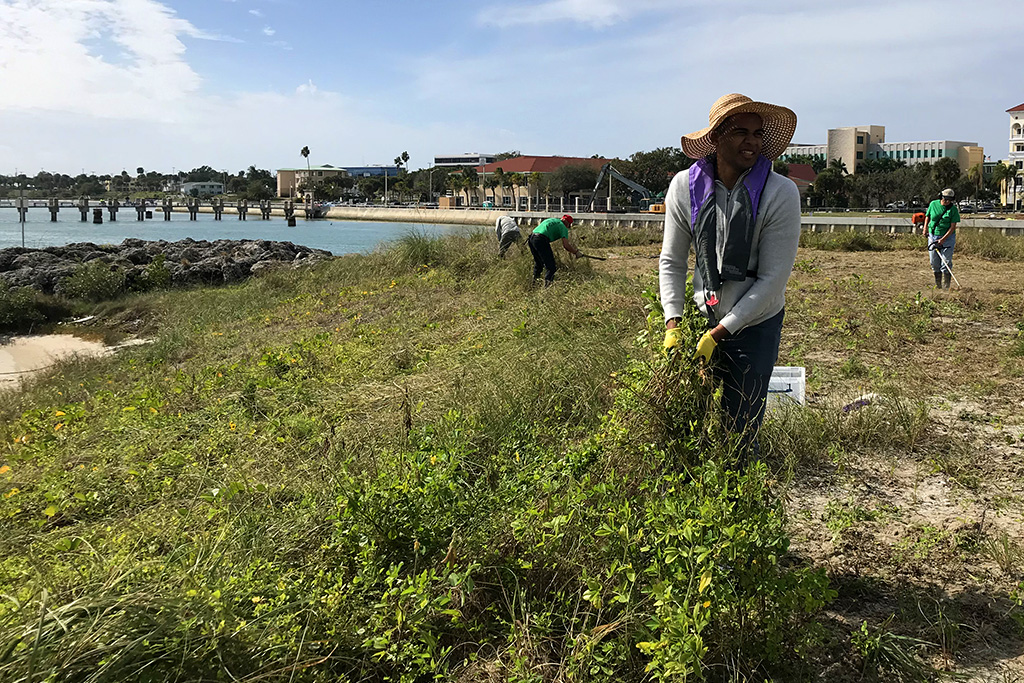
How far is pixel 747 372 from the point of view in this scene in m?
3.00

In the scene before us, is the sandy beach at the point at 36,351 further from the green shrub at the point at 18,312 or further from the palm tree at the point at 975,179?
the palm tree at the point at 975,179

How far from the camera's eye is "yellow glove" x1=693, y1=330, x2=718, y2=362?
2.91m

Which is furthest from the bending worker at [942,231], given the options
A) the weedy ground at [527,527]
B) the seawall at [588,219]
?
the seawall at [588,219]

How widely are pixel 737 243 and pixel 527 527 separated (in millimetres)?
1306

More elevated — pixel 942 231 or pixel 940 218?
pixel 940 218

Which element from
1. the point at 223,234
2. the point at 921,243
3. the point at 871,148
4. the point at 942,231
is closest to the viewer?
the point at 942,231

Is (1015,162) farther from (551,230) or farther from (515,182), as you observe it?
(551,230)

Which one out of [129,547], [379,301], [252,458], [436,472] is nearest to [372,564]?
[436,472]

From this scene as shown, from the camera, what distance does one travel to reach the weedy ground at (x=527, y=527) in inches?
91.7

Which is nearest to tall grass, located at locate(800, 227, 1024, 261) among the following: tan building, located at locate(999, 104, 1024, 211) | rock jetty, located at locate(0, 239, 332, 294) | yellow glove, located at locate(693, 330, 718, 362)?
rock jetty, located at locate(0, 239, 332, 294)

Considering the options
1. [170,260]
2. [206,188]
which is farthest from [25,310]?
[206,188]

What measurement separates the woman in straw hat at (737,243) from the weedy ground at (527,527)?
0.17 m

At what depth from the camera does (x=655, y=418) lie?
3.07 m

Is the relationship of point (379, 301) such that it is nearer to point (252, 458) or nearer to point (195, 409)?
point (195, 409)
